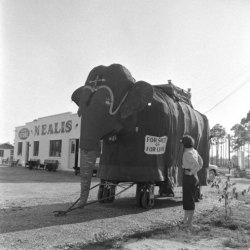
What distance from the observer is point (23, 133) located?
41.4 metres

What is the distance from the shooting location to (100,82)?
7.58m

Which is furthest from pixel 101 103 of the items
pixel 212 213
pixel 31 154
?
pixel 31 154

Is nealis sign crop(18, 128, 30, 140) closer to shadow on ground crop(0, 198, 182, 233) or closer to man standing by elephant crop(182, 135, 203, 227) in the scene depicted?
shadow on ground crop(0, 198, 182, 233)

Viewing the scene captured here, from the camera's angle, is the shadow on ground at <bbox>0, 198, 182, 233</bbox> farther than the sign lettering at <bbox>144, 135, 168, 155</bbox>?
No

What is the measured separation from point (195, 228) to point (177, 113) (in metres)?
3.54

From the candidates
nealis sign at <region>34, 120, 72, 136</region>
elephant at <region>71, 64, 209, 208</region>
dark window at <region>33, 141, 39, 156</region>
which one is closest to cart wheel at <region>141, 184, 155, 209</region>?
elephant at <region>71, 64, 209, 208</region>

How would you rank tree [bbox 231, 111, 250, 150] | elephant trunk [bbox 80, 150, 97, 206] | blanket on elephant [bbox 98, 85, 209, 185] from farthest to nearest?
tree [bbox 231, 111, 250, 150]
blanket on elephant [bbox 98, 85, 209, 185]
elephant trunk [bbox 80, 150, 97, 206]

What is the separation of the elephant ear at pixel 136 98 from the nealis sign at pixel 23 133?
34.3m

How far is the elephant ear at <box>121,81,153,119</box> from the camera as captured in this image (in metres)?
7.38

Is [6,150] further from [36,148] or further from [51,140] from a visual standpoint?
[51,140]

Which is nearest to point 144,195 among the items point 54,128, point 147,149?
point 147,149

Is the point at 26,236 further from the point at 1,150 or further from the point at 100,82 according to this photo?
the point at 1,150

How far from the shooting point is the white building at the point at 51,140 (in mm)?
30875

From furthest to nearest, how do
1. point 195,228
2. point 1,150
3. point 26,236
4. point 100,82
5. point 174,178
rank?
point 1,150, point 174,178, point 100,82, point 195,228, point 26,236
